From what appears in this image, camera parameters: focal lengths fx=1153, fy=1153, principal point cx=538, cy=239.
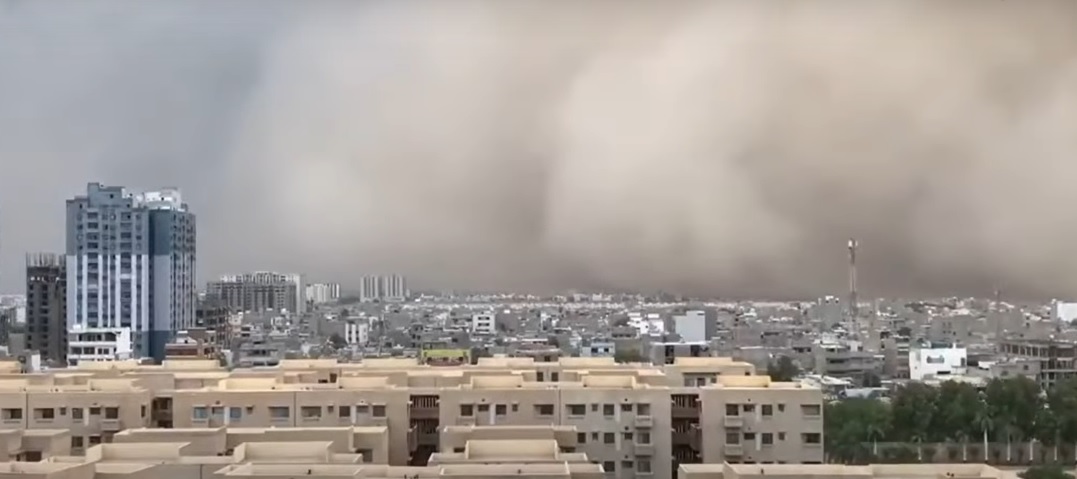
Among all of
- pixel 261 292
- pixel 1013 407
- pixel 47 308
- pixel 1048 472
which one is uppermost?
pixel 261 292

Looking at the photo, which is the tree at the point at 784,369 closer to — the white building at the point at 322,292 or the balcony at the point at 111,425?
the white building at the point at 322,292

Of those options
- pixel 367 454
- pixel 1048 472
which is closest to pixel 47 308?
pixel 367 454

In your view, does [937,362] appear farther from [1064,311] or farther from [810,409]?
[810,409]

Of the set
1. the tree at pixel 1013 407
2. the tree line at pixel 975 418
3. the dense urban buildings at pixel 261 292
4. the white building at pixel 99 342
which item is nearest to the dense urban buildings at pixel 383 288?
the dense urban buildings at pixel 261 292

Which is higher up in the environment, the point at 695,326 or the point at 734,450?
the point at 695,326

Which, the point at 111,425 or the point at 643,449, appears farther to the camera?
the point at 111,425

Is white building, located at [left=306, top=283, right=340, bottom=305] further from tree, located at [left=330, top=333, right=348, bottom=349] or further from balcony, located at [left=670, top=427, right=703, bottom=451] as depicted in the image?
balcony, located at [left=670, top=427, right=703, bottom=451]

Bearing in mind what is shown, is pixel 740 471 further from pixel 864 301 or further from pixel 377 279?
pixel 377 279

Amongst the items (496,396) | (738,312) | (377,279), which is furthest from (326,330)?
(496,396)
